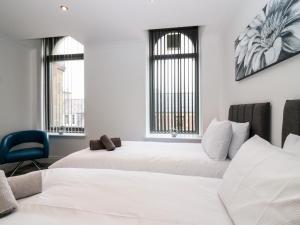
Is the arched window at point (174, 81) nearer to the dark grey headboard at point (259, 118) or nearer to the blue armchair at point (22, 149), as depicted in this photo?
the dark grey headboard at point (259, 118)

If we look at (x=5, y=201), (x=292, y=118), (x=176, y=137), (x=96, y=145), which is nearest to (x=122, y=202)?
(x=5, y=201)

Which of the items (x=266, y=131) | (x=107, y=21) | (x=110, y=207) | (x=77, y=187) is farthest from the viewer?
(x=107, y=21)

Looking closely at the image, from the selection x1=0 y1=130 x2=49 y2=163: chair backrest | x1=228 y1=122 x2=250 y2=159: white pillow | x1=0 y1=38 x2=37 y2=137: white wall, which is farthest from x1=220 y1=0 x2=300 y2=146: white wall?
x1=0 y1=38 x2=37 y2=137: white wall

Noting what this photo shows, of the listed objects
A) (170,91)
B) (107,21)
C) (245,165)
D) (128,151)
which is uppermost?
(107,21)

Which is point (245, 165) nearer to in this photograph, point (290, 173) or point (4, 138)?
point (290, 173)

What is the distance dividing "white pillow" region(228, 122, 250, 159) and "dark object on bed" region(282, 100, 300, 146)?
0.49 metres

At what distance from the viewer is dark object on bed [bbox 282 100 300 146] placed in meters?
1.04

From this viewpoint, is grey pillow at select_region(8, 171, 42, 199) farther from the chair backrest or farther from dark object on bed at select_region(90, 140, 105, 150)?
the chair backrest

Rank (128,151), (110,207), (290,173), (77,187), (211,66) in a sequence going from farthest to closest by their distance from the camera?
(211,66)
(128,151)
(77,187)
(110,207)
(290,173)

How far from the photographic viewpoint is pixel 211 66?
10.4ft

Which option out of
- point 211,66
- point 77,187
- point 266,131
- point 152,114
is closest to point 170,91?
point 152,114

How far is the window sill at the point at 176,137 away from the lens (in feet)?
10.5

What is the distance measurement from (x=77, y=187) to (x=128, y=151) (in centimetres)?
103

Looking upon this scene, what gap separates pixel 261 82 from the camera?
1.63 metres
